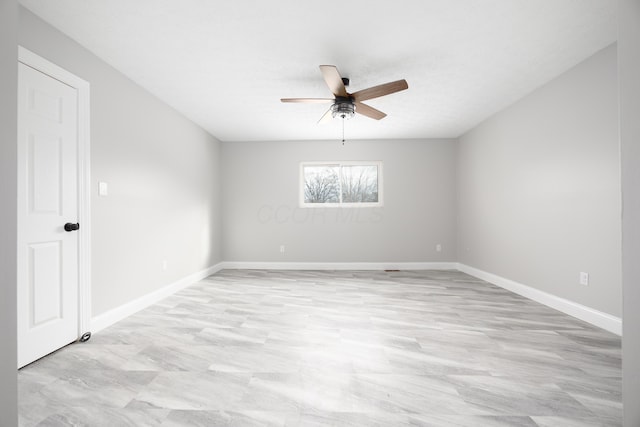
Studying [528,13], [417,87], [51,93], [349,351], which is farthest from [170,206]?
[528,13]

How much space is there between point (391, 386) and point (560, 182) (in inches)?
110

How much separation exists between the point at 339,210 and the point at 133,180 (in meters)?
3.50

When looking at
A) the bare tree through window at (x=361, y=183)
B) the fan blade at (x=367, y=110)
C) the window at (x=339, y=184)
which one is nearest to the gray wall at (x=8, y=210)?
the fan blade at (x=367, y=110)

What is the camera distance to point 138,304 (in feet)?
10.6

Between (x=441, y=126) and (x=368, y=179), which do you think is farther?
(x=368, y=179)

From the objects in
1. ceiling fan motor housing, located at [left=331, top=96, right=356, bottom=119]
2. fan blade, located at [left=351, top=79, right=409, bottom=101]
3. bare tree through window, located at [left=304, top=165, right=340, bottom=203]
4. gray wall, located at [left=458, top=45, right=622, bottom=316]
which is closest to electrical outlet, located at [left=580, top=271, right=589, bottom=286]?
gray wall, located at [left=458, top=45, right=622, bottom=316]

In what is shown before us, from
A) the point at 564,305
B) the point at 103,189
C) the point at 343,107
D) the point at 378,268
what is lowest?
the point at 378,268

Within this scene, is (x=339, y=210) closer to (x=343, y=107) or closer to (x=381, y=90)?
(x=343, y=107)

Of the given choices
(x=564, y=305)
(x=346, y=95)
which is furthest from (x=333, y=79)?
(x=564, y=305)

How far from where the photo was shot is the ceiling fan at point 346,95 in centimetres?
269

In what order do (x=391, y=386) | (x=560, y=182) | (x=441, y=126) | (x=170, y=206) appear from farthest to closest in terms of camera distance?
(x=441, y=126) → (x=170, y=206) → (x=560, y=182) → (x=391, y=386)

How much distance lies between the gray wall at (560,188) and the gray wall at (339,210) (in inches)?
39.9

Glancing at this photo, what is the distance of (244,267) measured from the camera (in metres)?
5.84

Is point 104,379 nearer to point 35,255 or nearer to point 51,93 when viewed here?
point 35,255
